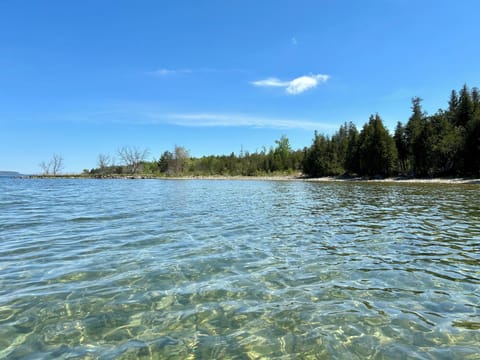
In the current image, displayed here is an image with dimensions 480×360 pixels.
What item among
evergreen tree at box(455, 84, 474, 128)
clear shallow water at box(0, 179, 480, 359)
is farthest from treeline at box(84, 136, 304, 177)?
clear shallow water at box(0, 179, 480, 359)

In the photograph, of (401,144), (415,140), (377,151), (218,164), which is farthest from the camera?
(218,164)

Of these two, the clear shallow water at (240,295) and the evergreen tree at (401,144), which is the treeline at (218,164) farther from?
the clear shallow water at (240,295)

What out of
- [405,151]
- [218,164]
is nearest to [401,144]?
[405,151]

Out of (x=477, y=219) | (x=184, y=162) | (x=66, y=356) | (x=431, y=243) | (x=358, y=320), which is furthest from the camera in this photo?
(x=184, y=162)

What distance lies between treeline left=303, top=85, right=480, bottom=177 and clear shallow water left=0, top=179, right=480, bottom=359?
5632 centimetres

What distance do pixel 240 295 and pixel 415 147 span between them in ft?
228

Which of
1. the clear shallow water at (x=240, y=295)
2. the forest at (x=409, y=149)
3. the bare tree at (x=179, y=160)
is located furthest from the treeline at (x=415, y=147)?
the bare tree at (x=179, y=160)

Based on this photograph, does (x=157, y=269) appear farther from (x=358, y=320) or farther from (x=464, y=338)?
(x=464, y=338)

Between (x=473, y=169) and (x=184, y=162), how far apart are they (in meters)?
110

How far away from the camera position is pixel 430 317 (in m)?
4.87

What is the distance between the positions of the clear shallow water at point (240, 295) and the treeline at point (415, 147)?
185ft

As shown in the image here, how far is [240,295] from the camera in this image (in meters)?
5.80

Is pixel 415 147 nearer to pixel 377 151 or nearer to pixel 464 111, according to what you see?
pixel 377 151

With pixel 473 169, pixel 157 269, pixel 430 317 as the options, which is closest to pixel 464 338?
pixel 430 317
